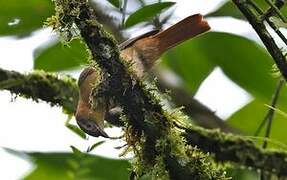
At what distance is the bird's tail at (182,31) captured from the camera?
1.86 meters

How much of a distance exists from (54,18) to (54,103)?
88cm

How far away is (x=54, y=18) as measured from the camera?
4.84ft

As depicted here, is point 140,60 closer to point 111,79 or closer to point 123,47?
point 123,47

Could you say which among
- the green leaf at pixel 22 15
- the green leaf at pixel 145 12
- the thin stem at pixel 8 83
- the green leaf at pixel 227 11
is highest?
the green leaf at pixel 145 12

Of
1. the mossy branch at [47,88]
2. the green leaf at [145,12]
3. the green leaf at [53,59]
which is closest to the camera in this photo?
the green leaf at [145,12]

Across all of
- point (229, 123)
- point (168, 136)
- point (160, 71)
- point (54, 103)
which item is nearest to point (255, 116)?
point (229, 123)

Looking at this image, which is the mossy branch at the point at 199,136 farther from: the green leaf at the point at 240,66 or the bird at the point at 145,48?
the green leaf at the point at 240,66

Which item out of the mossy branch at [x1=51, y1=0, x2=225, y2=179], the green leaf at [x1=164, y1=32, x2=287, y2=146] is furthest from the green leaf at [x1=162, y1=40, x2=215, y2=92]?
the mossy branch at [x1=51, y1=0, x2=225, y2=179]

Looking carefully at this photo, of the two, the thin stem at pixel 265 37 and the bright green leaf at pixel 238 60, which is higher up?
the thin stem at pixel 265 37

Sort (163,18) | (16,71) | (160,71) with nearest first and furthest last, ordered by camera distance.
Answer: (16,71)
(163,18)
(160,71)

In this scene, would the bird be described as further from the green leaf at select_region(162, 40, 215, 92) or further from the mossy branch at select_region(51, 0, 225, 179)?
the green leaf at select_region(162, 40, 215, 92)

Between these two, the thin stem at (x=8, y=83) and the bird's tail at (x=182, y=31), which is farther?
the thin stem at (x=8, y=83)

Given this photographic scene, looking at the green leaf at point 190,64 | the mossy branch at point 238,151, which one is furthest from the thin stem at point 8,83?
the green leaf at point 190,64

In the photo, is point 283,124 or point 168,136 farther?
point 283,124
